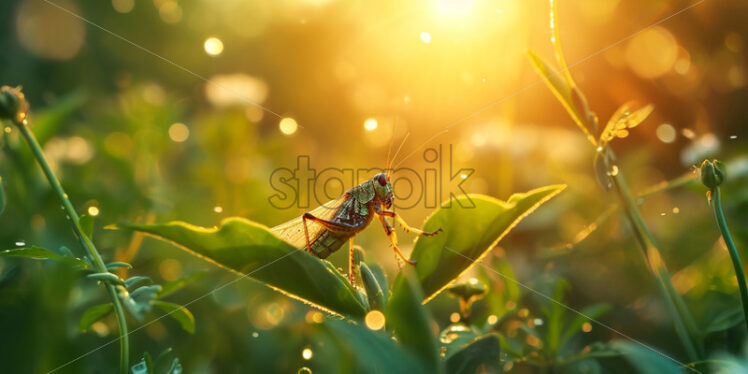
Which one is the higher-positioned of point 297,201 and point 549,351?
point 297,201

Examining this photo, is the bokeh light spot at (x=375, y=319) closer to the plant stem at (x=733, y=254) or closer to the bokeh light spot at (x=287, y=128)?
the plant stem at (x=733, y=254)

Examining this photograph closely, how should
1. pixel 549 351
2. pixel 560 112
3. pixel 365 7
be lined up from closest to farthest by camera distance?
pixel 549 351 < pixel 560 112 < pixel 365 7

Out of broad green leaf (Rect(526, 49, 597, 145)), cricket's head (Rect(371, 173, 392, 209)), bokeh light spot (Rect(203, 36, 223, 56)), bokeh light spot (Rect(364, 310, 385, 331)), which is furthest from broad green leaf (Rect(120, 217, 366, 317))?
bokeh light spot (Rect(203, 36, 223, 56))

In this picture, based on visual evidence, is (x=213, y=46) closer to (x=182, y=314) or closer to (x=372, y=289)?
(x=182, y=314)

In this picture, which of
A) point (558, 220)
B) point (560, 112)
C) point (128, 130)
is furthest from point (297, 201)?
point (560, 112)

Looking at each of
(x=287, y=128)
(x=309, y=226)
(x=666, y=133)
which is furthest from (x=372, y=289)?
(x=287, y=128)

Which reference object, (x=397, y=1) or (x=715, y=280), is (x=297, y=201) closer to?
(x=397, y=1)

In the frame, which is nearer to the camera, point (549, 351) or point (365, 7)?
point (549, 351)
